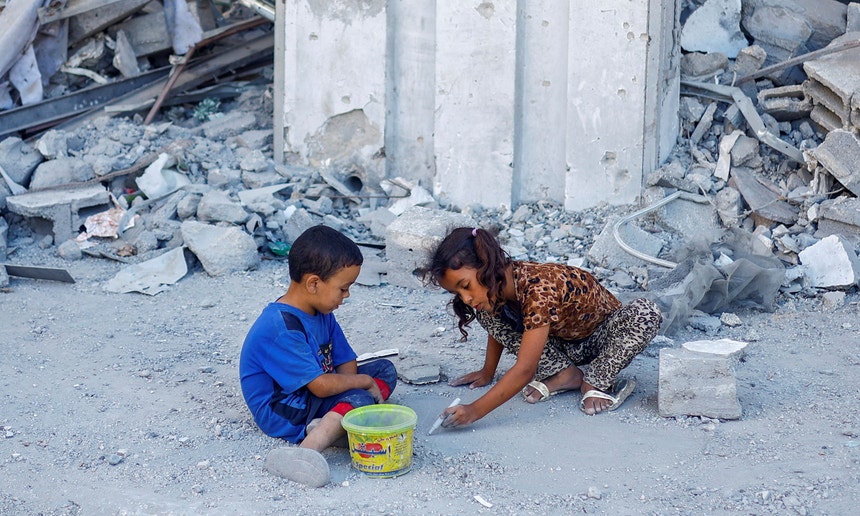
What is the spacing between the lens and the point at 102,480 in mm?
3221

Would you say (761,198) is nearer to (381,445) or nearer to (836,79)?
(836,79)

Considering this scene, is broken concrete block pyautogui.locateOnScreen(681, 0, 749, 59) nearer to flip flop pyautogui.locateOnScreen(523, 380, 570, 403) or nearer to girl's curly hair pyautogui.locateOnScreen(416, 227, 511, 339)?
flip flop pyautogui.locateOnScreen(523, 380, 570, 403)

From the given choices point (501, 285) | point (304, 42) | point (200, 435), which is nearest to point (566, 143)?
point (304, 42)

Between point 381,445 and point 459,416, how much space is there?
0.44 meters

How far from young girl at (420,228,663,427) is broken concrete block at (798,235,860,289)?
1.81 meters

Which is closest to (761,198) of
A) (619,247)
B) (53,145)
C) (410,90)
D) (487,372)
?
(619,247)

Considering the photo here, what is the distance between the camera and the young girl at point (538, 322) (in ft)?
11.3

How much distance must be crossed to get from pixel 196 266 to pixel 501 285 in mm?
3018

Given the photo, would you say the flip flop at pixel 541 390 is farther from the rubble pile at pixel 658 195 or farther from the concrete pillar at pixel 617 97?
the concrete pillar at pixel 617 97

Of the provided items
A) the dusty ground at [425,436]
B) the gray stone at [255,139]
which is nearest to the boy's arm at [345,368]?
the dusty ground at [425,436]

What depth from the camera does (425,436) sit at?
11.6 ft

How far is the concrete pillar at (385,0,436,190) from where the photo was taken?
6.89m

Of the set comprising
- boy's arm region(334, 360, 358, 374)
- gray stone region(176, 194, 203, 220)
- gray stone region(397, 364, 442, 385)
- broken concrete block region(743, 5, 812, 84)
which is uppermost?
broken concrete block region(743, 5, 812, 84)

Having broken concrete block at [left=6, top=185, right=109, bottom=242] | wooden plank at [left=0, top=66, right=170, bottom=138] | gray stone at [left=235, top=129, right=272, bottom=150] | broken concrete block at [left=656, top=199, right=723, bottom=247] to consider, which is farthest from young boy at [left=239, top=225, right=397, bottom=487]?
wooden plank at [left=0, top=66, right=170, bottom=138]
